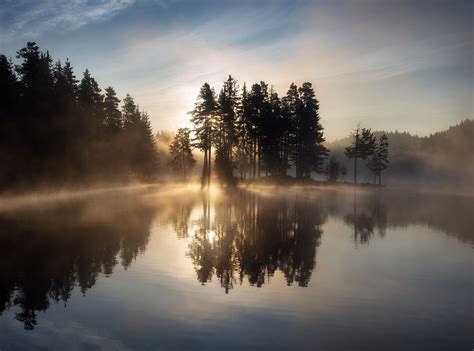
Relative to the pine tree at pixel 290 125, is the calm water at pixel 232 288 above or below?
below

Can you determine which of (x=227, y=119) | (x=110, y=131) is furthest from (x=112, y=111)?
(x=227, y=119)

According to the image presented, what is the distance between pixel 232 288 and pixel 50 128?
51665 millimetres

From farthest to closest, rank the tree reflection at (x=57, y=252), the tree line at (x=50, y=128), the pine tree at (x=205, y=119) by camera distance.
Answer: the pine tree at (x=205, y=119), the tree line at (x=50, y=128), the tree reflection at (x=57, y=252)

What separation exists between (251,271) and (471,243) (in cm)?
1420

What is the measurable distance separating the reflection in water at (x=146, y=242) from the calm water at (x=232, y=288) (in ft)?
0.28

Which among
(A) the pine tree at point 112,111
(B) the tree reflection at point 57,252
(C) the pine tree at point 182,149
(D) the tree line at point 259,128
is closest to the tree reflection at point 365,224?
(B) the tree reflection at point 57,252

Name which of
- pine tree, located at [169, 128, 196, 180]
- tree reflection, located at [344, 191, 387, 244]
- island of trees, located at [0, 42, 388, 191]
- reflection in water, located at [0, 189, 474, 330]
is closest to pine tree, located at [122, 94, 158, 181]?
island of trees, located at [0, 42, 388, 191]

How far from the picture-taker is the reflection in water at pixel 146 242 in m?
13.1

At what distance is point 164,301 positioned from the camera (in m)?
11.4

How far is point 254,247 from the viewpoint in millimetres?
18766

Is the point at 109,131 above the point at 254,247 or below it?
above

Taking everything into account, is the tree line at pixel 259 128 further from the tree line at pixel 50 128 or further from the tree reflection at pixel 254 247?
the tree reflection at pixel 254 247

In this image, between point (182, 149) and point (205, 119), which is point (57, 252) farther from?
point (182, 149)

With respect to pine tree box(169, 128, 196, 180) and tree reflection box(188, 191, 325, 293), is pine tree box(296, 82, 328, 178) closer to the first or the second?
pine tree box(169, 128, 196, 180)
